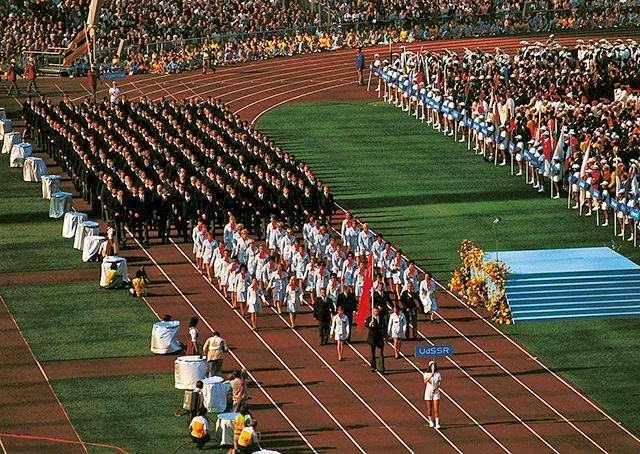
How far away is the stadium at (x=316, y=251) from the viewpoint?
30.9 metres

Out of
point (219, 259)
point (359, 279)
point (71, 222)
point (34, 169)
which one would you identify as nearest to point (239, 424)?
point (359, 279)

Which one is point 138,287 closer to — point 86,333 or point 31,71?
point 86,333


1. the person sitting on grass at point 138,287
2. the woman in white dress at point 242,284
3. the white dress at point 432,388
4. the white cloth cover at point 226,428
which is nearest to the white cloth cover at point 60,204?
the person sitting on grass at point 138,287

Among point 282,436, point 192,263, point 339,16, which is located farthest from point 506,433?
point 339,16

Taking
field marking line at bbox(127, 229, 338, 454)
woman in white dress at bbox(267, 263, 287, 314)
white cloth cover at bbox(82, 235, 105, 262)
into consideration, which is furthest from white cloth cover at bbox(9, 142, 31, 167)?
woman in white dress at bbox(267, 263, 287, 314)

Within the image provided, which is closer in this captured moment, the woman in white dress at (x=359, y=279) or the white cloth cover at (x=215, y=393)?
the white cloth cover at (x=215, y=393)

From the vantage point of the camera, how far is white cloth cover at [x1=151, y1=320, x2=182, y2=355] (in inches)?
1347

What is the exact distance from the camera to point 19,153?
5328cm

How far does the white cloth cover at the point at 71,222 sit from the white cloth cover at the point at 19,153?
31.0ft

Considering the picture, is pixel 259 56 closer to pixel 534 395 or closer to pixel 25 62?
pixel 25 62

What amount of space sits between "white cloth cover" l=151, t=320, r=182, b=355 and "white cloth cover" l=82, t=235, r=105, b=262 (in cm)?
758

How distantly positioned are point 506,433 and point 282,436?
4142 mm

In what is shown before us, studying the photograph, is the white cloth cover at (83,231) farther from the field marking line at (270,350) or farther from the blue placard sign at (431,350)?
the blue placard sign at (431,350)

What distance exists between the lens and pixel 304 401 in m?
31.7
